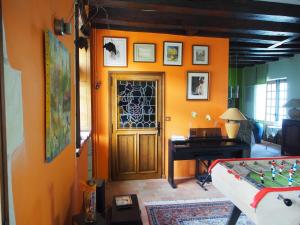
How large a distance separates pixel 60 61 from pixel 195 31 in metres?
2.73

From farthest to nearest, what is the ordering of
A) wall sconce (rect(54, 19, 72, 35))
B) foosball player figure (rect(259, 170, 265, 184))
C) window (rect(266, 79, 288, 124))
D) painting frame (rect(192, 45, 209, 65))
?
1. window (rect(266, 79, 288, 124))
2. painting frame (rect(192, 45, 209, 65))
3. foosball player figure (rect(259, 170, 265, 184))
4. wall sconce (rect(54, 19, 72, 35))

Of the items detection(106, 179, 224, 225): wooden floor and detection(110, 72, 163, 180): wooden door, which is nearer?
detection(106, 179, 224, 225): wooden floor

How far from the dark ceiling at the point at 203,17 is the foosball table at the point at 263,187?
6.18ft

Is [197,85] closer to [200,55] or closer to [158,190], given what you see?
[200,55]

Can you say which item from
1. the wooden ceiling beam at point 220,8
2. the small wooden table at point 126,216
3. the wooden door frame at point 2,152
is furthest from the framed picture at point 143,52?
the wooden door frame at point 2,152

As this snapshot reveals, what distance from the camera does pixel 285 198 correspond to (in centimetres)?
158

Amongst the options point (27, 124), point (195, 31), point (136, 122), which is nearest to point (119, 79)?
point (136, 122)

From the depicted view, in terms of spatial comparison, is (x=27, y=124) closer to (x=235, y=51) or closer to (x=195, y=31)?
(x=195, y=31)

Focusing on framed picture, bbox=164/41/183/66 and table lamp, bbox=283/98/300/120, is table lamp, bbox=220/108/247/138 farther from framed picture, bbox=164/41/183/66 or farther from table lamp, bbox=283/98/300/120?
table lamp, bbox=283/98/300/120

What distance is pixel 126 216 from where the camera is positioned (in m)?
2.11

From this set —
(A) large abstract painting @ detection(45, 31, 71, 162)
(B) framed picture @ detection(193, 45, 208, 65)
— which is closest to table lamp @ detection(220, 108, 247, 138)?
(B) framed picture @ detection(193, 45, 208, 65)

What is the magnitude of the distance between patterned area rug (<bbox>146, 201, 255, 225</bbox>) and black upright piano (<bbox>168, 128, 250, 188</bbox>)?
27.1 inches

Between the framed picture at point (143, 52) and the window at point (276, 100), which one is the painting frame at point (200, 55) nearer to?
Result: the framed picture at point (143, 52)

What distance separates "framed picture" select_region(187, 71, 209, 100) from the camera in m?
3.99
